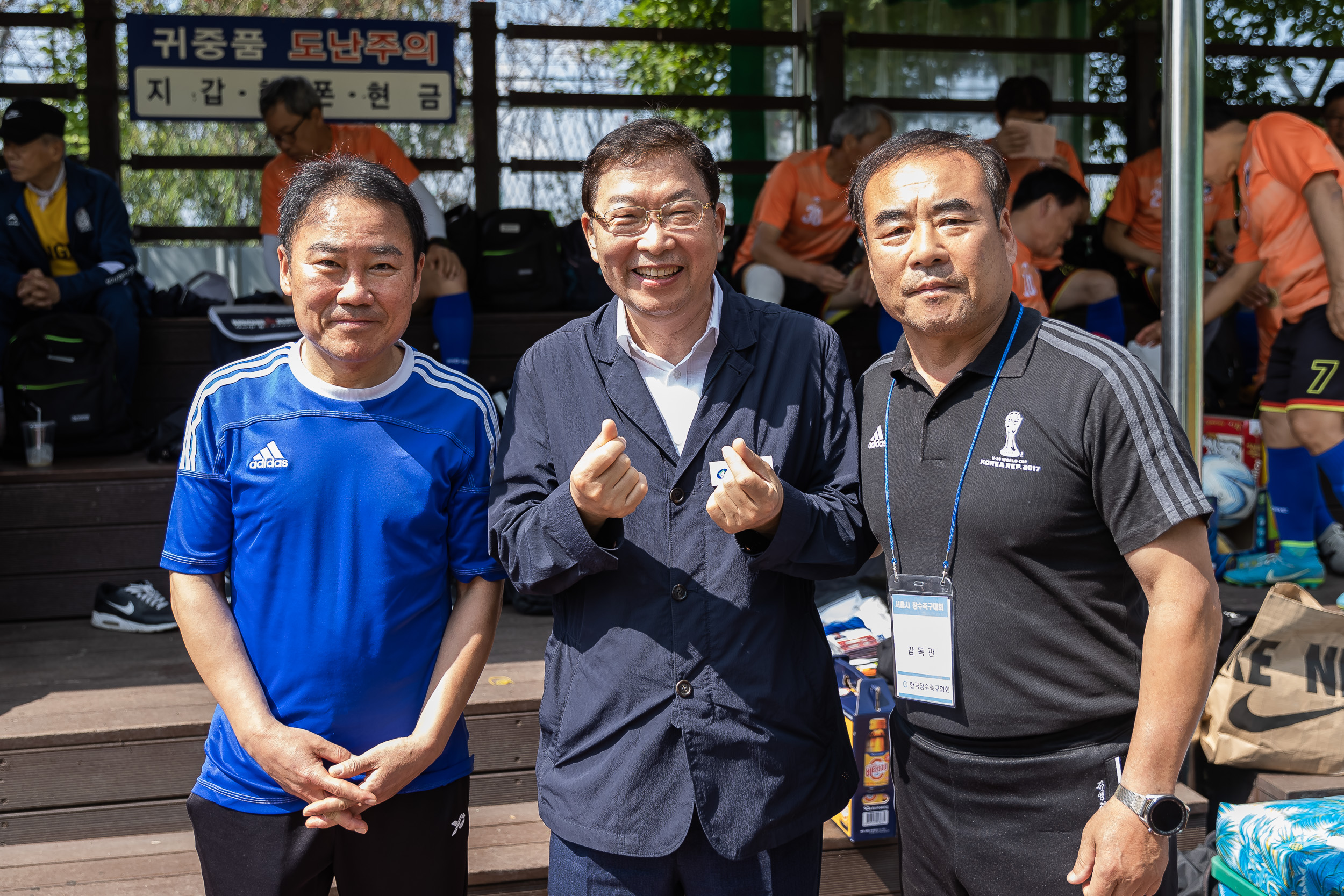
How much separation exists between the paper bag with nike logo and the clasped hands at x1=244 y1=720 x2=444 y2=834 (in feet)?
7.33

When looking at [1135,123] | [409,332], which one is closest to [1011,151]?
[1135,123]

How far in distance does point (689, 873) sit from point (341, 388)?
1.01 metres

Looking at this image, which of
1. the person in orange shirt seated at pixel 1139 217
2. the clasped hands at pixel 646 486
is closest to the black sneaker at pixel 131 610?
the clasped hands at pixel 646 486

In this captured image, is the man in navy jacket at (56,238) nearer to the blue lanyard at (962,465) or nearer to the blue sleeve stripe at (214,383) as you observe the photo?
the blue sleeve stripe at (214,383)

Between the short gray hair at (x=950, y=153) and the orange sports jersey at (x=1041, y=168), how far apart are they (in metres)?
2.81

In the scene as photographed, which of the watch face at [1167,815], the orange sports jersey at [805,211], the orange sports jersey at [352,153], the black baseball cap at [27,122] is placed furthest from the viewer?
the orange sports jersey at [805,211]

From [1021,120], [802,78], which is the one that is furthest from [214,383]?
[802,78]

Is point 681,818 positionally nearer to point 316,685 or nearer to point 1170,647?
point 316,685

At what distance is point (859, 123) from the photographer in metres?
5.28

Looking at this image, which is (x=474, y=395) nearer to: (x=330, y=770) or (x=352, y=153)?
(x=330, y=770)

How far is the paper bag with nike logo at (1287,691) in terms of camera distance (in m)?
2.69

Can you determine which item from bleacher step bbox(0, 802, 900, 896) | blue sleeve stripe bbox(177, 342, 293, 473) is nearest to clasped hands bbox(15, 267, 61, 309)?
bleacher step bbox(0, 802, 900, 896)

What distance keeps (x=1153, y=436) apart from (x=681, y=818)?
91cm

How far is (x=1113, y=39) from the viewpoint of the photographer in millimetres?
7469
